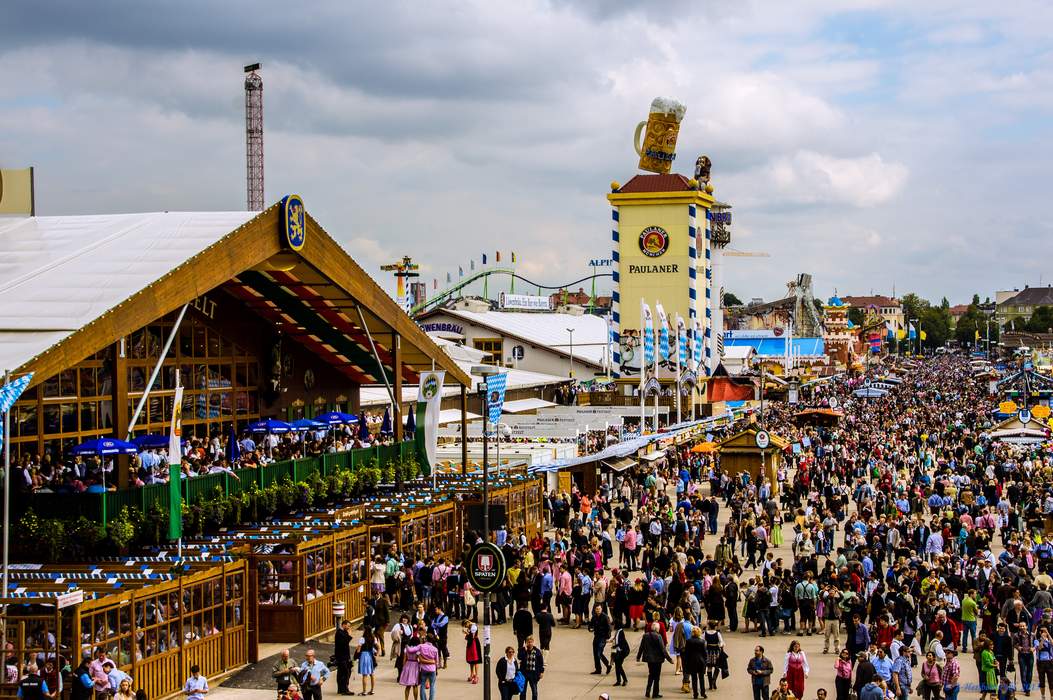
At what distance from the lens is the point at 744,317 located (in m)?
184

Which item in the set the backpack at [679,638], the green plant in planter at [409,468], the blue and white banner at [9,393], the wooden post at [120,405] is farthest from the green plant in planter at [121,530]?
the green plant in planter at [409,468]

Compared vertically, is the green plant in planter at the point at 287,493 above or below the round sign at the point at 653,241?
below

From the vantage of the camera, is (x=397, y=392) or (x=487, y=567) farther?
(x=397, y=392)

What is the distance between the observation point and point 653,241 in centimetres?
7844

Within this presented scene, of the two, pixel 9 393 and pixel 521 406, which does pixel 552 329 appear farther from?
pixel 9 393

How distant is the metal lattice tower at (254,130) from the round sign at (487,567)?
77752 mm

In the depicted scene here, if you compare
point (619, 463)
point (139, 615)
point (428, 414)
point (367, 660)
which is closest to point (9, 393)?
point (139, 615)

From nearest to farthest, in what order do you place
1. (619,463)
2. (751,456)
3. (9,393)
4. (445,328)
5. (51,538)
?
(9,393), (51,538), (619,463), (751,456), (445,328)

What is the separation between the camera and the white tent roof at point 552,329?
85312 mm

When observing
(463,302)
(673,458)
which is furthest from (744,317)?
(673,458)

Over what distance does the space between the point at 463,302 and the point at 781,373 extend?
32395 mm

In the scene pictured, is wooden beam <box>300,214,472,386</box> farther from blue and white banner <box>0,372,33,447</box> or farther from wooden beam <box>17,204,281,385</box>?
blue and white banner <box>0,372,33,447</box>

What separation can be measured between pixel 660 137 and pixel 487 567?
210 ft

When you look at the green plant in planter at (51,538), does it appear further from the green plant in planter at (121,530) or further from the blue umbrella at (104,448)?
the blue umbrella at (104,448)
